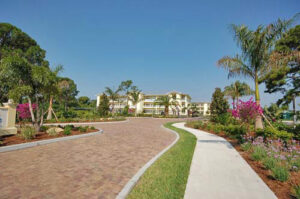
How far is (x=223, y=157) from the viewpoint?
5.94 meters

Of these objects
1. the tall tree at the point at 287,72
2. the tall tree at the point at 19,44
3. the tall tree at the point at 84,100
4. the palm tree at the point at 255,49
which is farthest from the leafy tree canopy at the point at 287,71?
the tall tree at the point at 84,100

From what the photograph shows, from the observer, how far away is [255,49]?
956 centimetres

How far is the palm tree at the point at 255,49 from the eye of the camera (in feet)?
29.8

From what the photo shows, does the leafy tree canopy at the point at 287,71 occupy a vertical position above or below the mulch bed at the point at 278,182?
above

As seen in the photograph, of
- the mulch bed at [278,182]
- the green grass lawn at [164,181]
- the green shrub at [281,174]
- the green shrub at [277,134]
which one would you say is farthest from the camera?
the green shrub at [277,134]

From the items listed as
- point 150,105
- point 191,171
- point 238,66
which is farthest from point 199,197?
point 150,105

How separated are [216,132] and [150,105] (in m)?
56.7

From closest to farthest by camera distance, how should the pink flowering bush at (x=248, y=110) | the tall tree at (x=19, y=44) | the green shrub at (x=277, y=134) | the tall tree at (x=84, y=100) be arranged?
1. the green shrub at (x=277, y=134)
2. the pink flowering bush at (x=248, y=110)
3. the tall tree at (x=19, y=44)
4. the tall tree at (x=84, y=100)

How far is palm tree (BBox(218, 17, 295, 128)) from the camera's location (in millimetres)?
9086

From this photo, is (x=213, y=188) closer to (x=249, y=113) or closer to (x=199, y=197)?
(x=199, y=197)

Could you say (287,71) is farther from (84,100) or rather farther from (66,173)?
(84,100)

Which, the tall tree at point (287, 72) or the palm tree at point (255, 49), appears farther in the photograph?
the tall tree at point (287, 72)

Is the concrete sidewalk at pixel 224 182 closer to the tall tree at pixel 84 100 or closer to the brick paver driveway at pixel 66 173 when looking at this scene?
the brick paver driveway at pixel 66 173

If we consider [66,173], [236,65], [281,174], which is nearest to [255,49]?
[236,65]
